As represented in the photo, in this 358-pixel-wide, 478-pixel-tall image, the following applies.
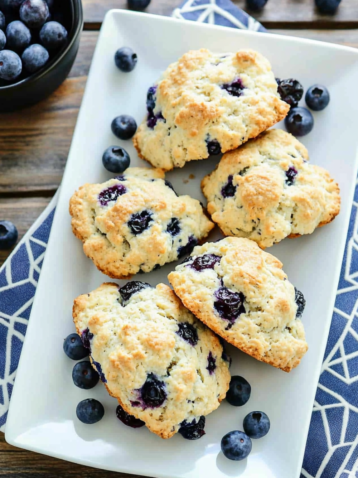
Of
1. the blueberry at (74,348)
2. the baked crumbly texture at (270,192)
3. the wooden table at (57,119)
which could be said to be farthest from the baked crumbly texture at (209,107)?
the blueberry at (74,348)

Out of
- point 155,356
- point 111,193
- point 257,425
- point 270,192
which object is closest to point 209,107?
point 270,192

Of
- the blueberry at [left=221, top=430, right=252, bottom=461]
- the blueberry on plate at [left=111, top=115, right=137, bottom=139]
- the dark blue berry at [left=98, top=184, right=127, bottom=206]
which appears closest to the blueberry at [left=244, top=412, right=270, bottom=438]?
the blueberry at [left=221, top=430, right=252, bottom=461]

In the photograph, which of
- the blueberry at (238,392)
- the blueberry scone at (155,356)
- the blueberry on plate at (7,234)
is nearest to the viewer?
the blueberry scone at (155,356)

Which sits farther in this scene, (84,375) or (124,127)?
(124,127)

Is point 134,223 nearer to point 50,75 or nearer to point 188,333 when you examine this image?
point 188,333

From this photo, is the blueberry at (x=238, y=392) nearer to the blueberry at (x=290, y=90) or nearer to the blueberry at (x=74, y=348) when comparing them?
the blueberry at (x=74, y=348)

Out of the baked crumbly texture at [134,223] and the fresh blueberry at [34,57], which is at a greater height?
the fresh blueberry at [34,57]
